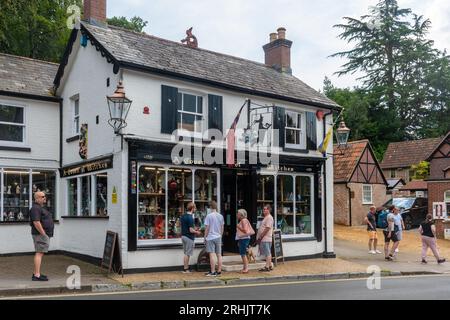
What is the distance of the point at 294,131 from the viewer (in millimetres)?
18719

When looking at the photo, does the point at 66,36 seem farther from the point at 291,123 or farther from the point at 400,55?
the point at 400,55

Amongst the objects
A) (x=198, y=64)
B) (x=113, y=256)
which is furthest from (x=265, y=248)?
(x=198, y=64)

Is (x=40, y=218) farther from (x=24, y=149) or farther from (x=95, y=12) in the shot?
(x=95, y=12)

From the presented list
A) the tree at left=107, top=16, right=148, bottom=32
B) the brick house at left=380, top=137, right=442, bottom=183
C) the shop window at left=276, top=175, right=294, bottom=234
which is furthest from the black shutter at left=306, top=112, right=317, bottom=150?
the brick house at left=380, top=137, right=442, bottom=183

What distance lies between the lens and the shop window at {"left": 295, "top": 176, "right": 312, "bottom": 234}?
60.8 ft

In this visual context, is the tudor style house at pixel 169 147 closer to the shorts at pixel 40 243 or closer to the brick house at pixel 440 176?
the shorts at pixel 40 243

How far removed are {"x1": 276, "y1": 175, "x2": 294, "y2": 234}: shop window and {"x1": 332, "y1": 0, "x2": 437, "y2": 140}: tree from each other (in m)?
37.9

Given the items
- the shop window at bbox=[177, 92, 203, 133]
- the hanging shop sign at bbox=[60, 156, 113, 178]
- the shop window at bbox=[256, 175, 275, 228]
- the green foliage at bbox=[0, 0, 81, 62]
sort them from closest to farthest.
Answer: the hanging shop sign at bbox=[60, 156, 113, 178], the shop window at bbox=[177, 92, 203, 133], the shop window at bbox=[256, 175, 275, 228], the green foliage at bbox=[0, 0, 81, 62]

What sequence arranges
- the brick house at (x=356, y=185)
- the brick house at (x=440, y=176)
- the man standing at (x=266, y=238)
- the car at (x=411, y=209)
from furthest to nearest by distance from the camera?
the car at (x=411, y=209) → the brick house at (x=356, y=185) → the brick house at (x=440, y=176) → the man standing at (x=266, y=238)

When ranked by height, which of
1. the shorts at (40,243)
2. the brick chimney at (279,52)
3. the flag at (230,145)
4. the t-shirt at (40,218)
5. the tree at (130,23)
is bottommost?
the shorts at (40,243)

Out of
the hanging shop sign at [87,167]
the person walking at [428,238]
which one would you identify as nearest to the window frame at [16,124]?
the hanging shop sign at [87,167]

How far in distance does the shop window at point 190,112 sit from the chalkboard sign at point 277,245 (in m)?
4.17

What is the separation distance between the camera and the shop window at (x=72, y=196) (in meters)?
17.2

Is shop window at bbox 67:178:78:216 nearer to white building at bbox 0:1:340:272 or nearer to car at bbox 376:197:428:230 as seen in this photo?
white building at bbox 0:1:340:272
